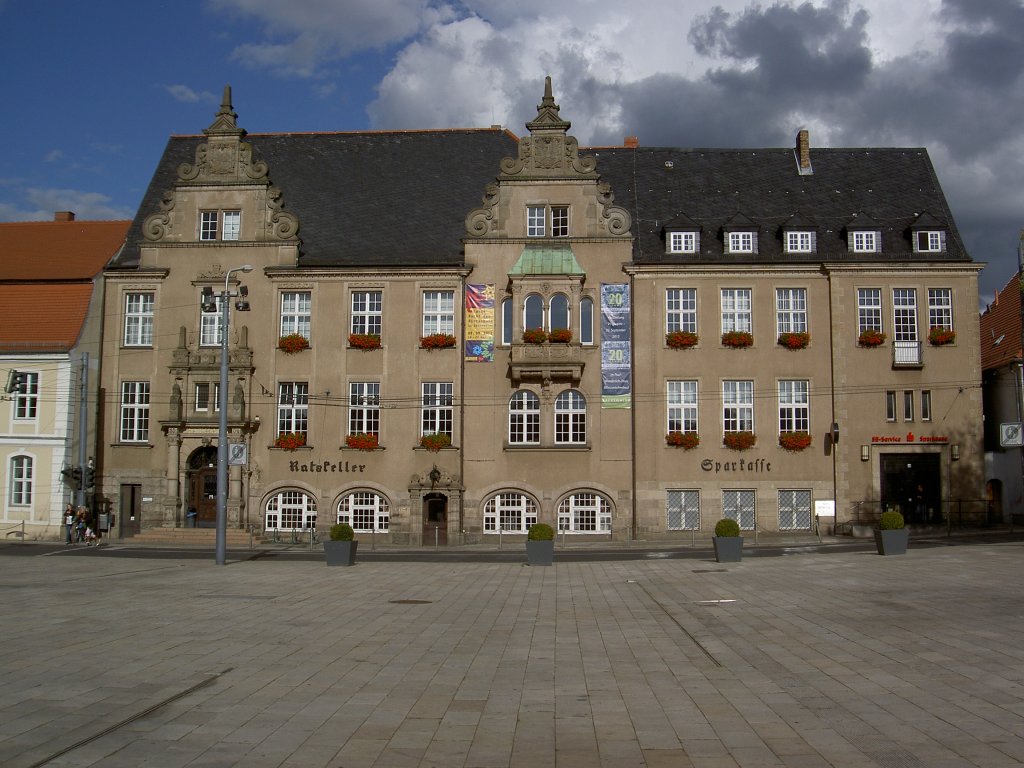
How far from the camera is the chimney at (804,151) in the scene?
50531 mm

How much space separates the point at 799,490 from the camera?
44.2 m

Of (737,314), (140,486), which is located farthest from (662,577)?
(140,486)

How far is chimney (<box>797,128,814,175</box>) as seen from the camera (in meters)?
50.5

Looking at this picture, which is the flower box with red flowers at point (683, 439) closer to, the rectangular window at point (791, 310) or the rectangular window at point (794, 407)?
the rectangular window at point (794, 407)

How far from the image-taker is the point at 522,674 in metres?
13.7

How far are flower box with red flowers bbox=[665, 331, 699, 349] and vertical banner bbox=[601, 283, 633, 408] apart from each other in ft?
6.18

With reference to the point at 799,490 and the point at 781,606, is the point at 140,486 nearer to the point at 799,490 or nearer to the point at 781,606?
the point at 799,490

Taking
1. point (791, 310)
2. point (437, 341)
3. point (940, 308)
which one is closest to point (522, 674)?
point (437, 341)

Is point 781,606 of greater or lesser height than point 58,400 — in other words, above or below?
below

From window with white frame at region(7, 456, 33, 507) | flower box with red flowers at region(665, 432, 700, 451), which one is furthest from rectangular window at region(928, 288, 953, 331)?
window with white frame at region(7, 456, 33, 507)

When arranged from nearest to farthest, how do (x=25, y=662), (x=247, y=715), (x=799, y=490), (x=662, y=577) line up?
(x=247, y=715) → (x=25, y=662) → (x=662, y=577) → (x=799, y=490)

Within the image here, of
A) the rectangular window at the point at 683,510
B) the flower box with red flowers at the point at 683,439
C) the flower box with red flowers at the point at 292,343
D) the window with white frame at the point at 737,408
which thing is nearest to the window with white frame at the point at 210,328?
the flower box with red flowers at the point at 292,343

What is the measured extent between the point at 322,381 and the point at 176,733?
35.8 metres

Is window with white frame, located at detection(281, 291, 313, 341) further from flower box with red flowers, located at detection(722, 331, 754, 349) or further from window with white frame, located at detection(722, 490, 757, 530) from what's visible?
window with white frame, located at detection(722, 490, 757, 530)
